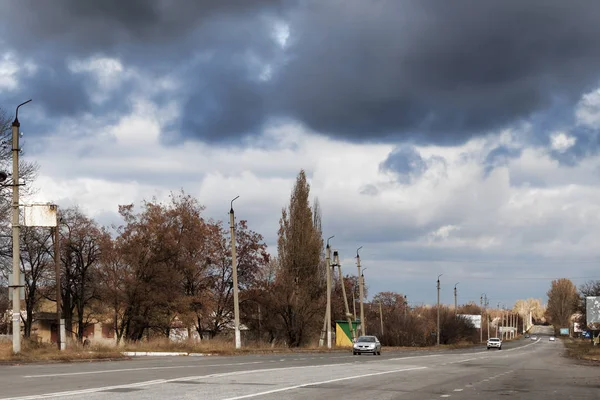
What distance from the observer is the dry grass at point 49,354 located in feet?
87.6

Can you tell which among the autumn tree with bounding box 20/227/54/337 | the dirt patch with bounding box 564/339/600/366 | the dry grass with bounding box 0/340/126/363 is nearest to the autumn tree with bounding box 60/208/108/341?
the autumn tree with bounding box 20/227/54/337

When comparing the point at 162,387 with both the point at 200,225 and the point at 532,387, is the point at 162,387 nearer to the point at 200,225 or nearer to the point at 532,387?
the point at 532,387

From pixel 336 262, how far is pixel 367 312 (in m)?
40.9

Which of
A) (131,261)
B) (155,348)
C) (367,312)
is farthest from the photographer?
(367,312)

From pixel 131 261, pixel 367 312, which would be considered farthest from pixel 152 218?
pixel 367 312

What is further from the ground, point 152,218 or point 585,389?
point 152,218

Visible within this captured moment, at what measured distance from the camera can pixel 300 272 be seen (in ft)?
219

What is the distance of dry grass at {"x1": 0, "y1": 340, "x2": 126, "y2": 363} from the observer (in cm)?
2669

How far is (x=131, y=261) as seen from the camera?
52.6 meters

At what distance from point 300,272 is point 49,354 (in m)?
39.7

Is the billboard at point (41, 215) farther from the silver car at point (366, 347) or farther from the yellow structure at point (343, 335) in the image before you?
the yellow structure at point (343, 335)

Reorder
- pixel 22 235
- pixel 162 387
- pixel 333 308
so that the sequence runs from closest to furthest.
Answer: pixel 162 387 → pixel 22 235 → pixel 333 308

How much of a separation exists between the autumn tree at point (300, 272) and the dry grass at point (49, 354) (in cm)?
3200

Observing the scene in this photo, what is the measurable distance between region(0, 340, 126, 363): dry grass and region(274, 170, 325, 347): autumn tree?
32.0m
